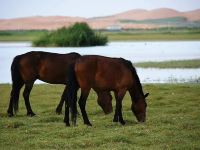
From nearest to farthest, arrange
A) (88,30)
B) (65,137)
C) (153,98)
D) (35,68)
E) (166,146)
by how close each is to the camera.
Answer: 1. (166,146)
2. (65,137)
3. (35,68)
4. (153,98)
5. (88,30)

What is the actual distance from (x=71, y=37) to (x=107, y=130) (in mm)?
51491

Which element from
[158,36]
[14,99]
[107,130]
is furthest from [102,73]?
[158,36]

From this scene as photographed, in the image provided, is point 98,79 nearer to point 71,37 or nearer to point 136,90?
point 136,90

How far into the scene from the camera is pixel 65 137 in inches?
420

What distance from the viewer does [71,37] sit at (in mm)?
62469

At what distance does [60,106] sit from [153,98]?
13.5ft

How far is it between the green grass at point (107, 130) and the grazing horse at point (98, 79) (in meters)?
0.48

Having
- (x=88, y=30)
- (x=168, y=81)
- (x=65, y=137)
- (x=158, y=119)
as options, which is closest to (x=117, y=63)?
(x=158, y=119)

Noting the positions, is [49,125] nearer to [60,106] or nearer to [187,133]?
[60,106]

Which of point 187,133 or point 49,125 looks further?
point 49,125

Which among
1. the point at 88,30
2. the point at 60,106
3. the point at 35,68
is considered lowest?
the point at 88,30

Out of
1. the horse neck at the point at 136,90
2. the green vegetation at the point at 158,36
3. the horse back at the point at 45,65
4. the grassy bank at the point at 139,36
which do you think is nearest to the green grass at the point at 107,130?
the horse neck at the point at 136,90

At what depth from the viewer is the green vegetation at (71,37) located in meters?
62.1

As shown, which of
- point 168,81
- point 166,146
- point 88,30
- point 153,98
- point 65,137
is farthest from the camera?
point 88,30
